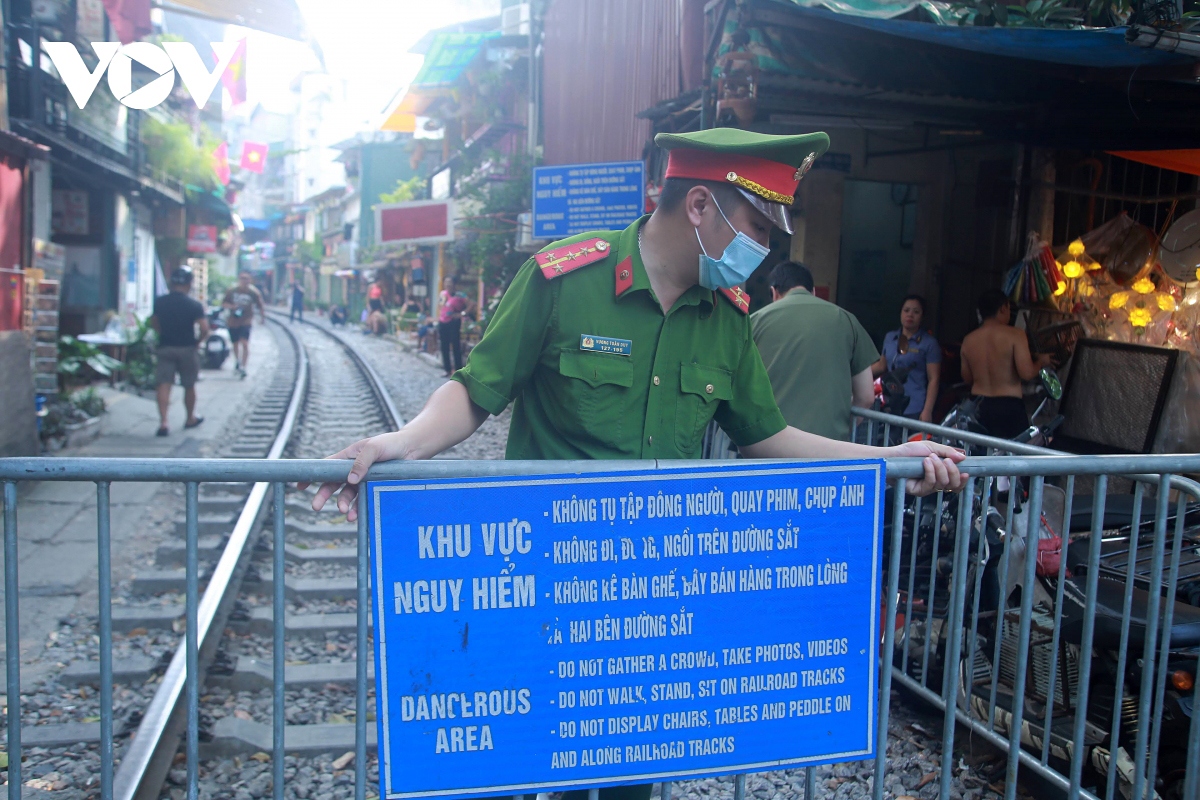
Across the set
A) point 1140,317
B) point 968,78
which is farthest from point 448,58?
point 1140,317

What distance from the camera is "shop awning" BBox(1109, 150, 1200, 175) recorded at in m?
6.23

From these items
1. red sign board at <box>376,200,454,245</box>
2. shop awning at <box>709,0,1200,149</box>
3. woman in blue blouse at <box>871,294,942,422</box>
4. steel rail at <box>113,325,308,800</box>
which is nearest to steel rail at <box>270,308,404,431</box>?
red sign board at <box>376,200,454,245</box>

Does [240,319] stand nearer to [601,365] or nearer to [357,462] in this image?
[601,365]

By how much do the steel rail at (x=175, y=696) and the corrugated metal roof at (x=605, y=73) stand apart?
6414mm

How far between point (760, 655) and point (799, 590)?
17 cm

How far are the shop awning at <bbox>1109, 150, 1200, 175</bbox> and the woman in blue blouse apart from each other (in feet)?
5.85

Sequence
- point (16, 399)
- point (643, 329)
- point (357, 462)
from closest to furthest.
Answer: point (357, 462) → point (643, 329) → point (16, 399)

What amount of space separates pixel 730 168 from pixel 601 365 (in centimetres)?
55

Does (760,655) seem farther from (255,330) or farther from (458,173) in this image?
(255,330)

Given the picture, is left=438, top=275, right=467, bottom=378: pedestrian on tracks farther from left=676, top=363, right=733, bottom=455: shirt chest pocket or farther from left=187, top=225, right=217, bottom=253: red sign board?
left=676, top=363, right=733, bottom=455: shirt chest pocket

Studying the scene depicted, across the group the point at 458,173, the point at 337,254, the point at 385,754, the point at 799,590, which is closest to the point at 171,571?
the point at 385,754

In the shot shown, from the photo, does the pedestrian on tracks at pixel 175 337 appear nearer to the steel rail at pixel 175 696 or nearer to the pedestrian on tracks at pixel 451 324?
the steel rail at pixel 175 696

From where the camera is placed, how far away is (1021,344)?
6480 millimetres

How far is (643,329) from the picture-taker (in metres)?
2.21
